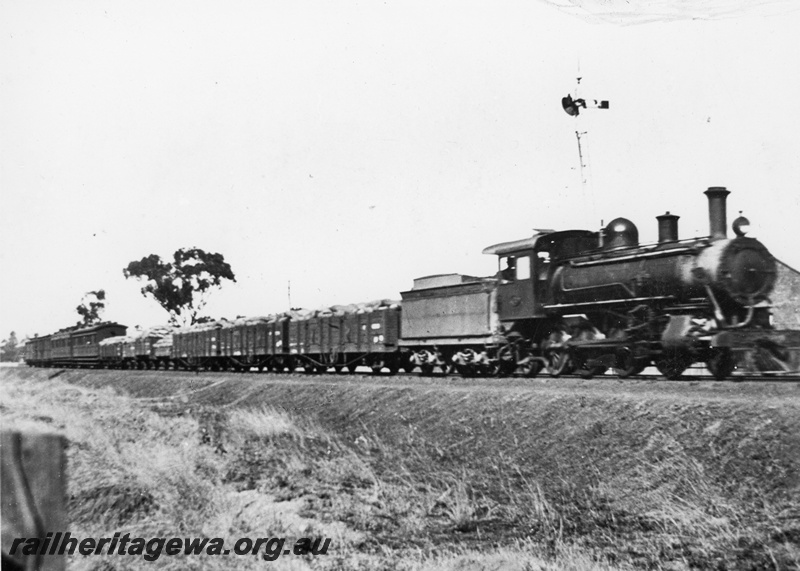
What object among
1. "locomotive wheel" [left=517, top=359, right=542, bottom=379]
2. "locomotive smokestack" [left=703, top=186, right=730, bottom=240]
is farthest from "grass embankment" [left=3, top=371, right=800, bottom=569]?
"locomotive smokestack" [left=703, top=186, right=730, bottom=240]

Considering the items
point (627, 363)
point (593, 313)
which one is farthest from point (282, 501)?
point (593, 313)

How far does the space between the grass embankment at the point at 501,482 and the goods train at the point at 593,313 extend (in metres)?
1.75

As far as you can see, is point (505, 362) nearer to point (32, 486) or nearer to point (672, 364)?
point (672, 364)

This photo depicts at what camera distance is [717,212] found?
44.1 feet

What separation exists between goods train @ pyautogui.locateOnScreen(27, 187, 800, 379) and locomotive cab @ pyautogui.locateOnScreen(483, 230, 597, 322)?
28 mm

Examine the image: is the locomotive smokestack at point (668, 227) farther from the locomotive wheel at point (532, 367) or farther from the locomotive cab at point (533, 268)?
the locomotive wheel at point (532, 367)

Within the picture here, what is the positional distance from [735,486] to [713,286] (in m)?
5.60

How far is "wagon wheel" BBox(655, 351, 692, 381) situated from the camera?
13.4 meters

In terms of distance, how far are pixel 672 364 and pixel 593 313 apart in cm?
204

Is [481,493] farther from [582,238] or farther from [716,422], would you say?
[582,238]

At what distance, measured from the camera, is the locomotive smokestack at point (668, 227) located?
1430 centimetres

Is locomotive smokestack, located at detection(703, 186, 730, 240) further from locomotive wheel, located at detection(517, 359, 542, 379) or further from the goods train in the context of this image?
locomotive wheel, located at detection(517, 359, 542, 379)

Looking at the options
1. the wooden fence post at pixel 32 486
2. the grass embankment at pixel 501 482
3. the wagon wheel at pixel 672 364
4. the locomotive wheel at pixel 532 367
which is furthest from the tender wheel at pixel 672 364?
the wooden fence post at pixel 32 486

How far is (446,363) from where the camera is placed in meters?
19.5
